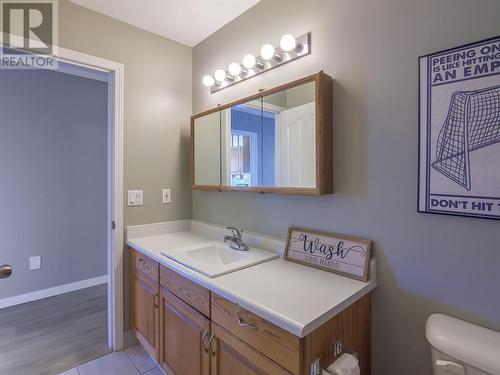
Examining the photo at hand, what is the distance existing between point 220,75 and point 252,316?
5.16ft

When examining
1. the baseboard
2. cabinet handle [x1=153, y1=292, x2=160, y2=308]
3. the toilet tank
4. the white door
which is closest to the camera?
the toilet tank

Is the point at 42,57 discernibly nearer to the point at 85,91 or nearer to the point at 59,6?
the point at 59,6

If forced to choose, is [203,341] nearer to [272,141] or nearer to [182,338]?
[182,338]

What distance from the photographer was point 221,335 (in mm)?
1158

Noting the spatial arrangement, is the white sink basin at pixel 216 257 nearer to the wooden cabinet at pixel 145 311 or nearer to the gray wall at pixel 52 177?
the wooden cabinet at pixel 145 311

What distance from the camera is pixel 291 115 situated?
1457 mm

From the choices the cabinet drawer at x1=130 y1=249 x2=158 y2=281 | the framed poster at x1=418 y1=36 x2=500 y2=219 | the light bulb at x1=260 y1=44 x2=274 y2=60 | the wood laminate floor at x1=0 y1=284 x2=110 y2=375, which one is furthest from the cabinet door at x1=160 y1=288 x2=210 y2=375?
the light bulb at x1=260 y1=44 x2=274 y2=60

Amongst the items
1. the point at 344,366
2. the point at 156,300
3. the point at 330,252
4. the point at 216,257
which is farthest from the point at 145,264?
the point at 344,366

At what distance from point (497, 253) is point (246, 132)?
1332 millimetres

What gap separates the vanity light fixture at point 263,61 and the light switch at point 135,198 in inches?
37.8

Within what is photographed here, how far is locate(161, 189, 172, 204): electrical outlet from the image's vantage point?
7.03 feet

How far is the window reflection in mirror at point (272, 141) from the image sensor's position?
1.36 metres

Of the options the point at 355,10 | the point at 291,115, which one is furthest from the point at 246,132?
the point at 355,10

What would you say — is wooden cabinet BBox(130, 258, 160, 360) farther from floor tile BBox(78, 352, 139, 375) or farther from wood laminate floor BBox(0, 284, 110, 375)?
wood laminate floor BBox(0, 284, 110, 375)
